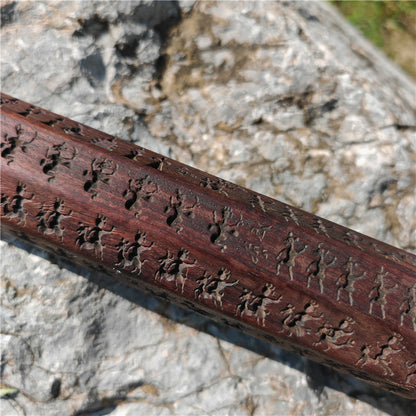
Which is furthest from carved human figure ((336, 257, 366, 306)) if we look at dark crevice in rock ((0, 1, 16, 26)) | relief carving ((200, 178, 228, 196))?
dark crevice in rock ((0, 1, 16, 26))

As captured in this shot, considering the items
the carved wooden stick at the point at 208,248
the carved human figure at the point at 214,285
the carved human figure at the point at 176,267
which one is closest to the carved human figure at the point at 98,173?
the carved wooden stick at the point at 208,248

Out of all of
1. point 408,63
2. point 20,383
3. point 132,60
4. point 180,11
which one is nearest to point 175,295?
point 20,383

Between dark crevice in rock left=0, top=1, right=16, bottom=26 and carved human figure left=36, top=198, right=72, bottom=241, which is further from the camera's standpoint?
dark crevice in rock left=0, top=1, right=16, bottom=26

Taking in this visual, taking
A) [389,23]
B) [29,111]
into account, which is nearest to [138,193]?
[29,111]

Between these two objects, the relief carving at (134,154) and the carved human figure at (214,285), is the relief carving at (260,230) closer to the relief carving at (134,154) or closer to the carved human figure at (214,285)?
the carved human figure at (214,285)

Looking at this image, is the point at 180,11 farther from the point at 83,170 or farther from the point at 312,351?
the point at 312,351

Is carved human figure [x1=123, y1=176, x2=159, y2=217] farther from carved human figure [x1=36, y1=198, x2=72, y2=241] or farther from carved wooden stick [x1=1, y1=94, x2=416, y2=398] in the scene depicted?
carved human figure [x1=36, y1=198, x2=72, y2=241]
